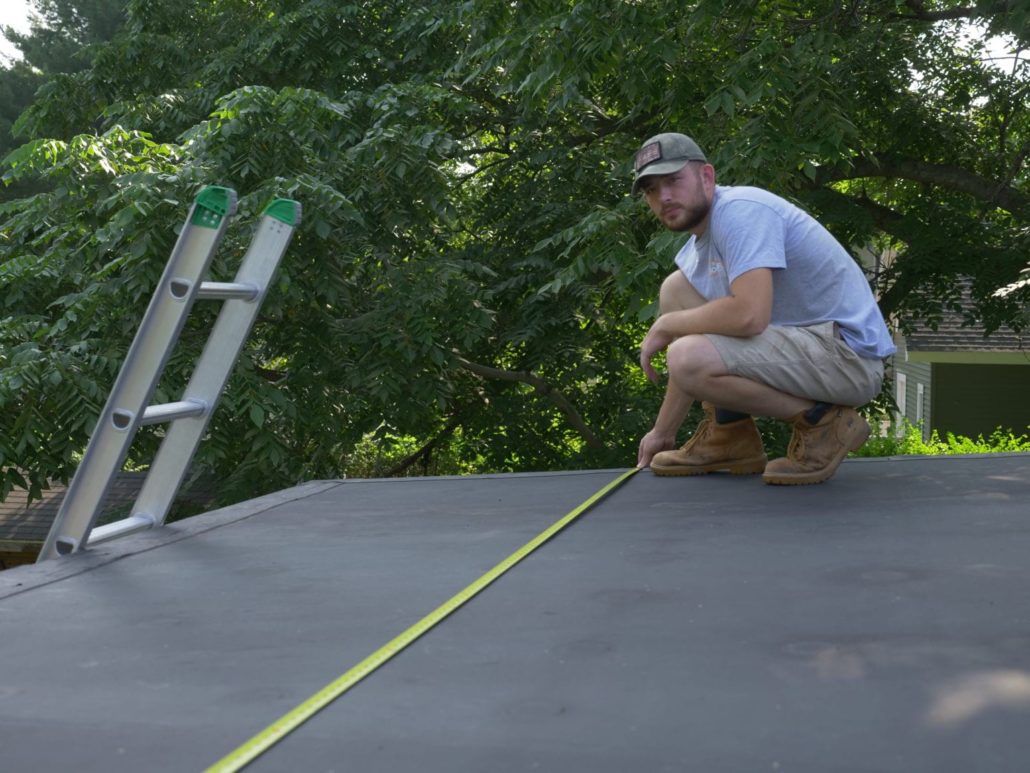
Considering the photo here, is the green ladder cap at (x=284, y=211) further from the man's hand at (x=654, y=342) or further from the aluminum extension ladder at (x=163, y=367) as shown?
the man's hand at (x=654, y=342)

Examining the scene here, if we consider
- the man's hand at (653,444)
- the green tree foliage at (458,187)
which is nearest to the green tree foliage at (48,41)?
the green tree foliage at (458,187)

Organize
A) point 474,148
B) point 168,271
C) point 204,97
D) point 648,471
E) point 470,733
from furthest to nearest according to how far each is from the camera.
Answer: point 474,148
point 204,97
point 648,471
point 168,271
point 470,733

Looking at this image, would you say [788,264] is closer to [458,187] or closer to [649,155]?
[649,155]

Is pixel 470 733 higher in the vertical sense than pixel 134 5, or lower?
lower

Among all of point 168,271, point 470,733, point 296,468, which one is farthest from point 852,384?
point 296,468

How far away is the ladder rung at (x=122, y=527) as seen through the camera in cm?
298

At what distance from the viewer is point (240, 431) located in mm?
7980

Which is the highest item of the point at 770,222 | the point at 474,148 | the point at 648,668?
the point at 474,148

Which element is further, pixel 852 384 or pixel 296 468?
pixel 296 468

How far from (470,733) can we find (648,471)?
8.95ft

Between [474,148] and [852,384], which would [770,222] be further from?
[474,148]

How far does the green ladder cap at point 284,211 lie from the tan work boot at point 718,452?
1492 millimetres

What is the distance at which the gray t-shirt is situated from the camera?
134 inches

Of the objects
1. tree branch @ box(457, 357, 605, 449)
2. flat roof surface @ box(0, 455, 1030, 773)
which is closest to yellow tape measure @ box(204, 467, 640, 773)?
flat roof surface @ box(0, 455, 1030, 773)
